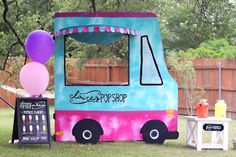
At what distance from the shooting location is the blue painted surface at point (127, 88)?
8.72 metres

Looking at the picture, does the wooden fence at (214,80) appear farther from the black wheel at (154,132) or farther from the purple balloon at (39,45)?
the purple balloon at (39,45)

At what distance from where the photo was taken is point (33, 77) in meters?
8.09

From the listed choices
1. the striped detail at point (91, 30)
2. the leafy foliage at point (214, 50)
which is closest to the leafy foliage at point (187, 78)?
the leafy foliage at point (214, 50)

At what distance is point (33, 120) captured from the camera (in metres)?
8.20

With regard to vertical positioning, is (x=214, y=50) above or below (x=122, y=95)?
above

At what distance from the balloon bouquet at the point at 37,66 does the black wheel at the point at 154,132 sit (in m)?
1.98

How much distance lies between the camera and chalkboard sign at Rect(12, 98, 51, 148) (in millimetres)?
8086

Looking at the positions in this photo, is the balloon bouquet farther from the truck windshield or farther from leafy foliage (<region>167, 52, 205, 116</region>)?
leafy foliage (<region>167, 52, 205, 116</region>)

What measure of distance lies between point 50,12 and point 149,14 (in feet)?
15.1

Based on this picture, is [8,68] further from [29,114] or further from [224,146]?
[224,146]

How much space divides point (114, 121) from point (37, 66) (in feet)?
5.69

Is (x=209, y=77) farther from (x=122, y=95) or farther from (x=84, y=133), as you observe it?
(x=84, y=133)

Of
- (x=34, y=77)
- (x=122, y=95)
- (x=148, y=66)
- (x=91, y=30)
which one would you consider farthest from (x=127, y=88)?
(x=34, y=77)

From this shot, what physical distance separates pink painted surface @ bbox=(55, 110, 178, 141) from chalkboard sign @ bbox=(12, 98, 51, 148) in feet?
1.69
